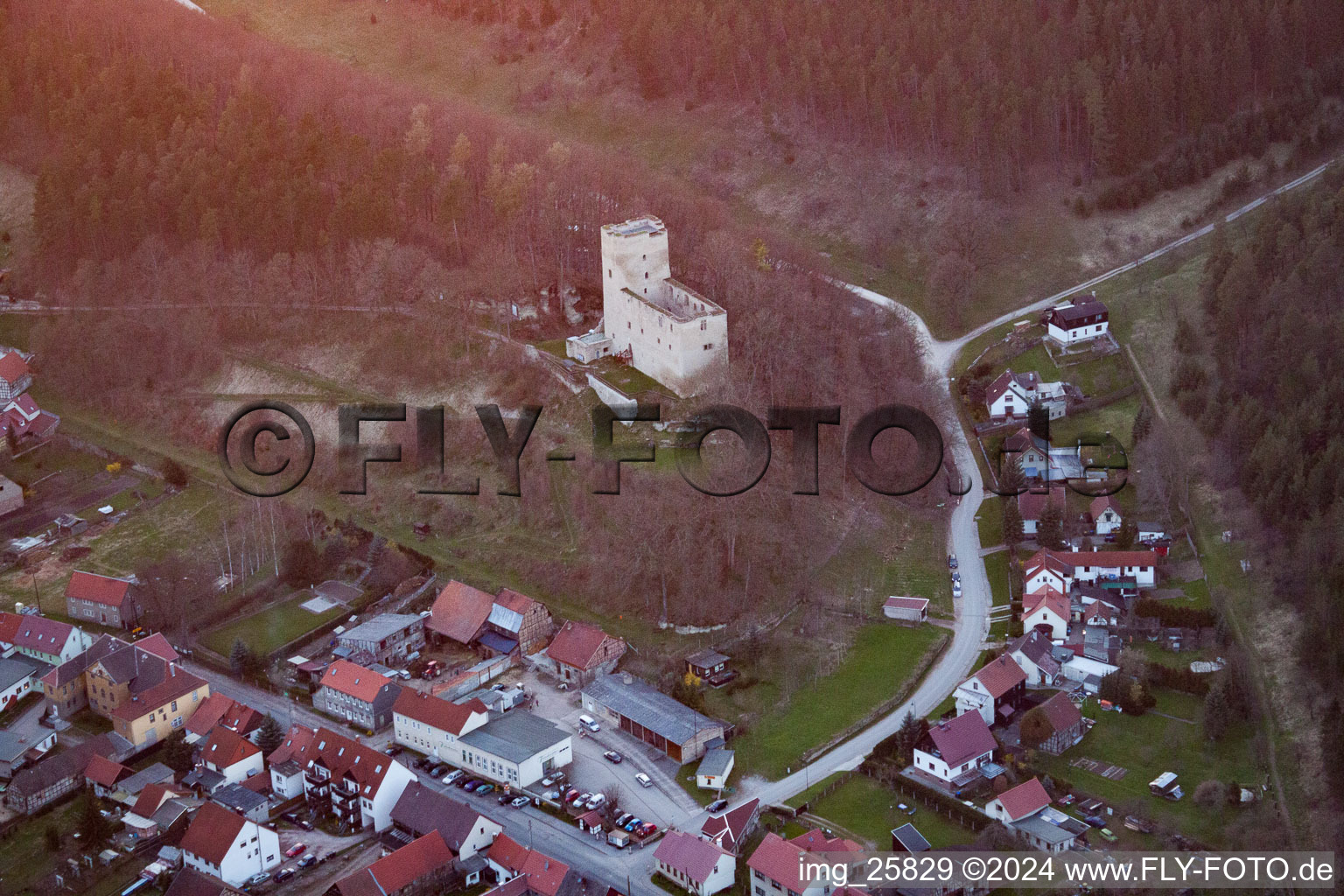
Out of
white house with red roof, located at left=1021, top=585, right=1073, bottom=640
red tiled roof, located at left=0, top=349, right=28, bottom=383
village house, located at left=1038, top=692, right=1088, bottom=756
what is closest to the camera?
village house, located at left=1038, top=692, right=1088, bottom=756

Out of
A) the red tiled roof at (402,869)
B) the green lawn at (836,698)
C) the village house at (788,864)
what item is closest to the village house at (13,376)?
the red tiled roof at (402,869)

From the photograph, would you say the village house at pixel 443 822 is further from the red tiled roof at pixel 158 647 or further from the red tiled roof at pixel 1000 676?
the red tiled roof at pixel 1000 676

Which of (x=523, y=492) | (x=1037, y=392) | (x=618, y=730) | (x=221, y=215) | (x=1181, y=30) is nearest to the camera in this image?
(x=618, y=730)

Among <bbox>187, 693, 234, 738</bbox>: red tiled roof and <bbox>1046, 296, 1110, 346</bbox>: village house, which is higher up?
<bbox>1046, 296, 1110, 346</bbox>: village house

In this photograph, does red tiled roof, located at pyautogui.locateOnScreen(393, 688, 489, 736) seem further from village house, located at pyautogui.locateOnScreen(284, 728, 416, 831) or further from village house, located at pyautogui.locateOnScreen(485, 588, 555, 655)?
village house, located at pyautogui.locateOnScreen(485, 588, 555, 655)

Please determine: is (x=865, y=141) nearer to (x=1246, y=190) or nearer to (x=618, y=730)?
(x=1246, y=190)

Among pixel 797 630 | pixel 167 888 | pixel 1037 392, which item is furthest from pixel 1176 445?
pixel 167 888

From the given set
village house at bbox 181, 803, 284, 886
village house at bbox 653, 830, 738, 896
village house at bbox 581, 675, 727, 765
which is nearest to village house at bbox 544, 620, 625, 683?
village house at bbox 581, 675, 727, 765
